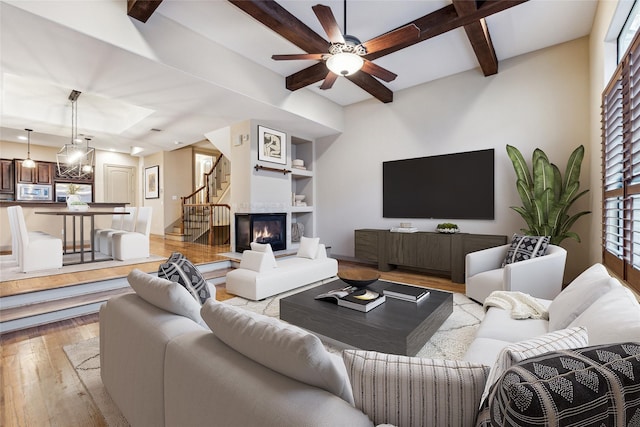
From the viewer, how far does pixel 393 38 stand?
2.95m

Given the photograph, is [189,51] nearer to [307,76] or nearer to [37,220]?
[307,76]

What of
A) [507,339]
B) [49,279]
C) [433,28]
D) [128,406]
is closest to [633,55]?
[433,28]

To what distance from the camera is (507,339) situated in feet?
5.54

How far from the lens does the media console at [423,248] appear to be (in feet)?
14.7

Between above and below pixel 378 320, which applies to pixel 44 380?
below

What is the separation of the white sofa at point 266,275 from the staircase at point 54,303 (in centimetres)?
143

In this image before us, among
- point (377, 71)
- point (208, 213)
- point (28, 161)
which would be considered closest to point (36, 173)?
point (28, 161)

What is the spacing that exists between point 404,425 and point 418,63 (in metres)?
5.04

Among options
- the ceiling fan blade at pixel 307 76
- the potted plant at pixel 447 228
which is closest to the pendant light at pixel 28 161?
the ceiling fan blade at pixel 307 76

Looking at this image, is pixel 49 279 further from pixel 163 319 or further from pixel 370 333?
pixel 370 333

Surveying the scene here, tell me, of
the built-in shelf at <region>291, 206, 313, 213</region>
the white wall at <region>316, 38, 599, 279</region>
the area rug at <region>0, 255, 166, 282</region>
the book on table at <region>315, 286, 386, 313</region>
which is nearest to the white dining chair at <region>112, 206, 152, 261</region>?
the area rug at <region>0, 255, 166, 282</region>

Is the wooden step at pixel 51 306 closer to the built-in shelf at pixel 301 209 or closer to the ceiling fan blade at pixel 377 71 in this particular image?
the built-in shelf at pixel 301 209

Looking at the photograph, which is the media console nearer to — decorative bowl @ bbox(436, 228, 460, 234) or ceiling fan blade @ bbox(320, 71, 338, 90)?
decorative bowl @ bbox(436, 228, 460, 234)

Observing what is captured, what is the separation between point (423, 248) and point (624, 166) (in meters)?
2.81
